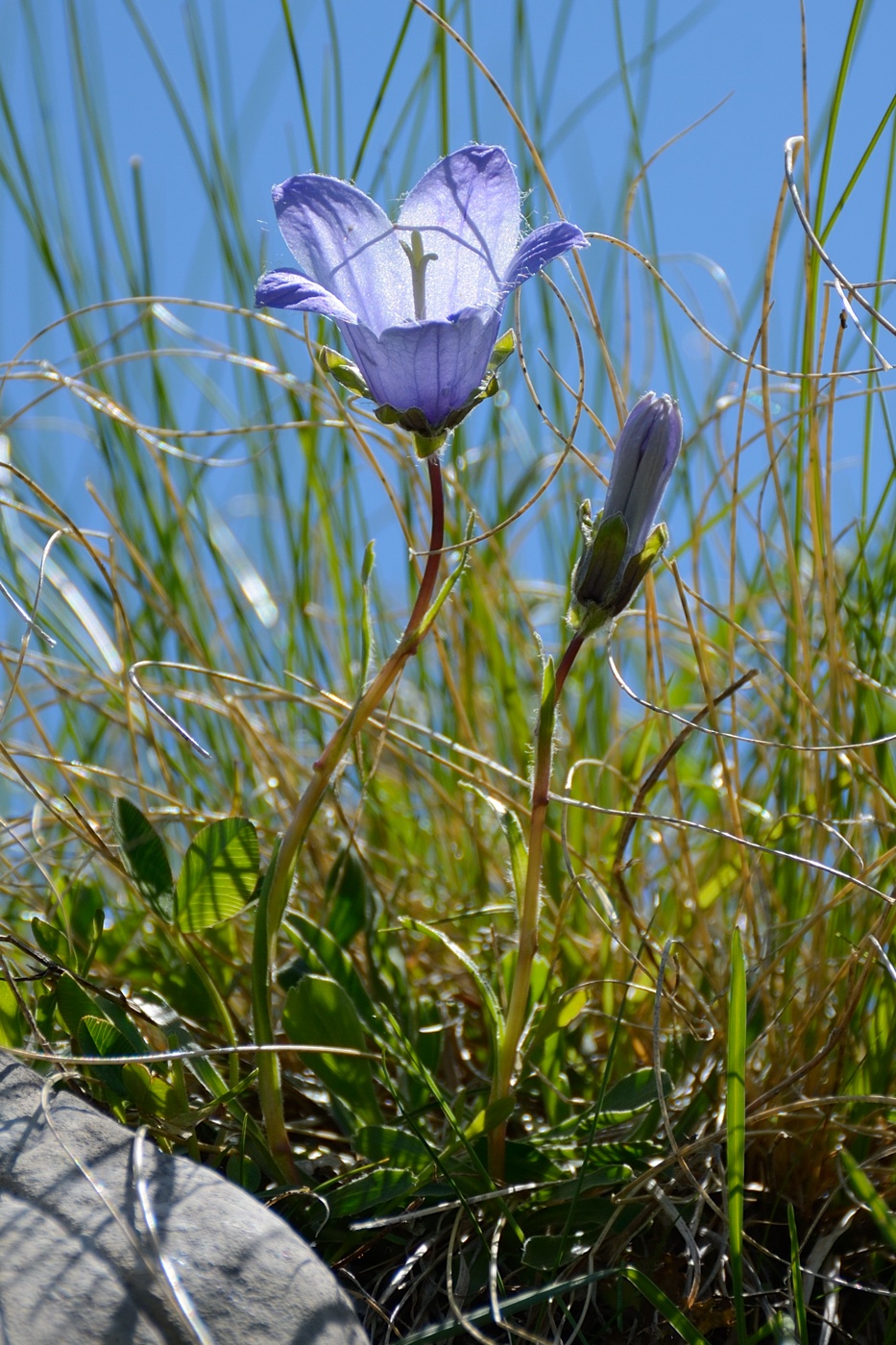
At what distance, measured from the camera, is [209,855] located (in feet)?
3.56

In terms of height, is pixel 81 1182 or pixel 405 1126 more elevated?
pixel 81 1182

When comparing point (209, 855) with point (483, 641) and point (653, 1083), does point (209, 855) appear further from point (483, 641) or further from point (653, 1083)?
point (483, 641)

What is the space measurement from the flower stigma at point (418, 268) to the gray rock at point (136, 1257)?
27.0 inches

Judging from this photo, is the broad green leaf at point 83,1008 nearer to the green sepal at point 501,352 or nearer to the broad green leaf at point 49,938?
the broad green leaf at point 49,938

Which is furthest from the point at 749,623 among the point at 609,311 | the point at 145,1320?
the point at 145,1320

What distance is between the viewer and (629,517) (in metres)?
0.91

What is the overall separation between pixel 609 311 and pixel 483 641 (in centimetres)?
66

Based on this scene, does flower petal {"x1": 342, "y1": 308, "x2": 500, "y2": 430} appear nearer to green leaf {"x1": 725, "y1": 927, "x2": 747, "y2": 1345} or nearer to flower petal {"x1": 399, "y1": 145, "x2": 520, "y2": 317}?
flower petal {"x1": 399, "y1": 145, "x2": 520, "y2": 317}

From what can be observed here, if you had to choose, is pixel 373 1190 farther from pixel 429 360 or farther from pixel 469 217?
pixel 469 217

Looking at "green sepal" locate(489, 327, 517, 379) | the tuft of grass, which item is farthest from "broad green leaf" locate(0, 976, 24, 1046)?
"green sepal" locate(489, 327, 517, 379)

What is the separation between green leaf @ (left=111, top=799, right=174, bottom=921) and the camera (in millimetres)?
1047

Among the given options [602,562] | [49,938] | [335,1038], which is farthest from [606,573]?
[49,938]

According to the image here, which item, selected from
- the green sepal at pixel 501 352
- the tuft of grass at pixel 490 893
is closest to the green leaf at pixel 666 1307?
the tuft of grass at pixel 490 893

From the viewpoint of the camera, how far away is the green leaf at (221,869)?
1.08 metres
